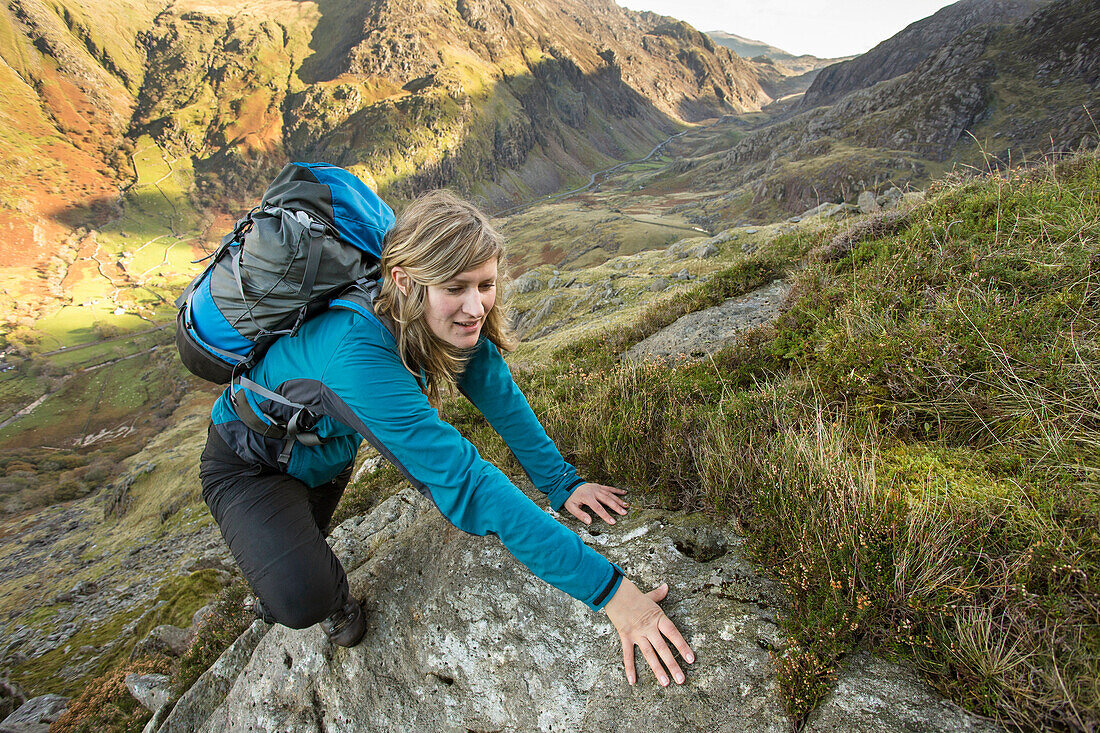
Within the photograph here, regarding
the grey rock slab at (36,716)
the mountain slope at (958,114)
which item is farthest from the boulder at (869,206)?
the mountain slope at (958,114)

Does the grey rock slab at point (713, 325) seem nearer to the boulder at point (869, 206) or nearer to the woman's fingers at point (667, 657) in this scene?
the boulder at point (869, 206)

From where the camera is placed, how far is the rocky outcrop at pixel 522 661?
214 centimetres

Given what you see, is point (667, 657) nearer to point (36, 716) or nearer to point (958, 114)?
point (36, 716)

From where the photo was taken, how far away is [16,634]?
13789 mm

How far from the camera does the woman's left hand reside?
3393 mm

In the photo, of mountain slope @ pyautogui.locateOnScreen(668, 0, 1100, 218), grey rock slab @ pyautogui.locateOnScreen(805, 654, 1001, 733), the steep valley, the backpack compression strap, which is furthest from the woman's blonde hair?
mountain slope @ pyautogui.locateOnScreen(668, 0, 1100, 218)

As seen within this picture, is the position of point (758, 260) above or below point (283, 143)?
below

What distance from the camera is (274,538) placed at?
3.14 metres

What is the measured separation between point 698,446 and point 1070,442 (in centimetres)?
192

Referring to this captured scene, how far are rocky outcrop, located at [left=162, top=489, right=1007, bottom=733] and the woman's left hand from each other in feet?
0.30

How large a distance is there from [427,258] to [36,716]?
898 centimetres

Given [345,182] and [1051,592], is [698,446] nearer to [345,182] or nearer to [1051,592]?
[1051,592]

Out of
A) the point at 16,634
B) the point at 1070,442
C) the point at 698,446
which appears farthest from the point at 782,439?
the point at 16,634

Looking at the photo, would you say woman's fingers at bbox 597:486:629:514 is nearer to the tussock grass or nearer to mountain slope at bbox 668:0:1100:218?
the tussock grass
